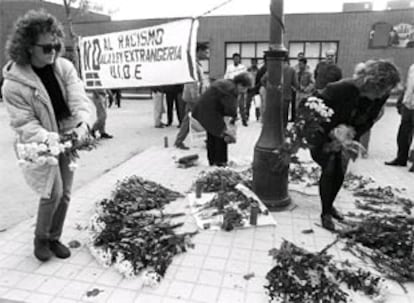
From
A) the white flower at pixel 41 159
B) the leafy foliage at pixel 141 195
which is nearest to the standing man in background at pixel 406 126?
the leafy foliage at pixel 141 195

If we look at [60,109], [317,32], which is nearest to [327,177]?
[60,109]

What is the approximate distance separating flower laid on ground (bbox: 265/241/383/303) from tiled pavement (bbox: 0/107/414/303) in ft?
0.44

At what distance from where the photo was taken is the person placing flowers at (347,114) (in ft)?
10.4

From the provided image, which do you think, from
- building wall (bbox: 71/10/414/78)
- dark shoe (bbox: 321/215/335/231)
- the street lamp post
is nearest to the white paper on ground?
the street lamp post

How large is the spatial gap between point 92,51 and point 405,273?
4906 millimetres

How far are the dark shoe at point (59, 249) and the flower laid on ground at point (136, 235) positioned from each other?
21 cm

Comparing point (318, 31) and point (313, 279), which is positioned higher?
point (318, 31)

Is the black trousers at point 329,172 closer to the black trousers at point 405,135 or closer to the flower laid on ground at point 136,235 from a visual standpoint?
the flower laid on ground at point 136,235

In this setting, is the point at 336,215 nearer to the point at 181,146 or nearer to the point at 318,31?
the point at 181,146

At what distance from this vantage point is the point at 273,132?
13.1 feet

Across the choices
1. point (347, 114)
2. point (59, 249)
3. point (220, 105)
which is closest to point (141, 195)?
point (59, 249)

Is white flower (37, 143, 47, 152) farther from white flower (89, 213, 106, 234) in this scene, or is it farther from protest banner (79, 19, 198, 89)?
protest banner (79, 19, 198, 89)

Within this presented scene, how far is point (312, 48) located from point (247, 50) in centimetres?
353

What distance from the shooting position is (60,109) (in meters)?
2.88
